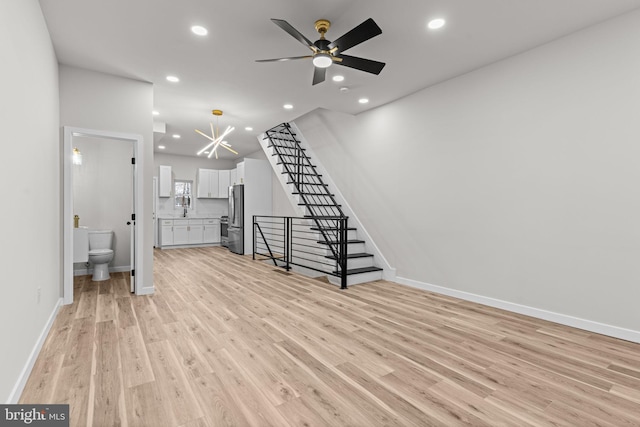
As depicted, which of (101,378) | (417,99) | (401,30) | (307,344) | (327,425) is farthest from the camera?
(417,99)

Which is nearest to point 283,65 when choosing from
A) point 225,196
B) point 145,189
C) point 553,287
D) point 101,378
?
point 145,189

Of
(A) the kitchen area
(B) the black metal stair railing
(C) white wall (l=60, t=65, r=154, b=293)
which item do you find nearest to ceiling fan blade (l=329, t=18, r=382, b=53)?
(C) white wall (l=60, t=65, r=154, b=293)

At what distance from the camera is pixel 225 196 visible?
9930mm

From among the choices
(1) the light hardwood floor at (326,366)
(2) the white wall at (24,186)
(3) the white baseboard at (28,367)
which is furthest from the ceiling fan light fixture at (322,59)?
(3) the white baseboard at (28,367)

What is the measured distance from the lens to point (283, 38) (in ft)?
10.3

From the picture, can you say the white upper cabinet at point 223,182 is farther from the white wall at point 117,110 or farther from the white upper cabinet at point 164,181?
the white wall at point 117,110

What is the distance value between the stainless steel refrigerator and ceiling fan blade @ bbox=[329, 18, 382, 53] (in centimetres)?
552

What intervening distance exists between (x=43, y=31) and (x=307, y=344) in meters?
3.66

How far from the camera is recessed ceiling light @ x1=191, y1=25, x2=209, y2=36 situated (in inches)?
116

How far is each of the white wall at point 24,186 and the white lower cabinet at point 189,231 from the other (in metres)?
5.74

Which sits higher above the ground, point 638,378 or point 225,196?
point 225,196

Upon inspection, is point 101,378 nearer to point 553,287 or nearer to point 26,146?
point 26,146

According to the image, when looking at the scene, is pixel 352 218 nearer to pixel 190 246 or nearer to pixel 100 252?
pixel 100 252

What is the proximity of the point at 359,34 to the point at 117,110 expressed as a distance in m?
3.32
